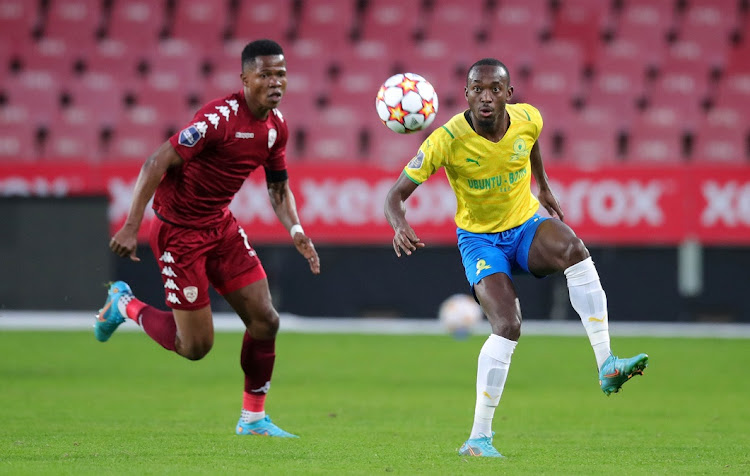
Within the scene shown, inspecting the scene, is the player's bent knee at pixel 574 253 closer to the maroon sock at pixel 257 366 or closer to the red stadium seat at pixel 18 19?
the maroon sock at pixel 257 366

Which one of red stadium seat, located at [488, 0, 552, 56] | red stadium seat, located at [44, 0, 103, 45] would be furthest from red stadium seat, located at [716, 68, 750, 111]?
red stadium seat, located at [44, 0, 103, 45]

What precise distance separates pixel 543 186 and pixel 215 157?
208 cm

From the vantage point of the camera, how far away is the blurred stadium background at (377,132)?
1495 cm

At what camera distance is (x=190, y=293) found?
704 centimetres

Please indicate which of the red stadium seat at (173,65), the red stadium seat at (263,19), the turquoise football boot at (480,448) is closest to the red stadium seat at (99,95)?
the red stadium seat at (173,65)

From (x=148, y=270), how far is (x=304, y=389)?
6.04m

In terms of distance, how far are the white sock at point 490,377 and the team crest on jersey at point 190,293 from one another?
1.95 m

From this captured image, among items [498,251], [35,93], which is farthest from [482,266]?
[35,93]

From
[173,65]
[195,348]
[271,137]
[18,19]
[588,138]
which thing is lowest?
[195,348]

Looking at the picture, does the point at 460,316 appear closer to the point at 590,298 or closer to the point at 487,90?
the point at 590,298

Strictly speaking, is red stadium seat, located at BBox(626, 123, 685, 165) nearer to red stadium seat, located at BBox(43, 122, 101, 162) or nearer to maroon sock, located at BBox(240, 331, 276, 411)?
red stadium seat, located at BBox(43, 122, 101, 162)

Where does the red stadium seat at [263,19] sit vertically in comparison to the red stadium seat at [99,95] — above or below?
above

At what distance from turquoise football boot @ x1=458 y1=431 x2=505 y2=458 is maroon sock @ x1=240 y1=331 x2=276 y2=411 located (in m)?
1.63

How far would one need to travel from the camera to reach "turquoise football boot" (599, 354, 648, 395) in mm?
5848
